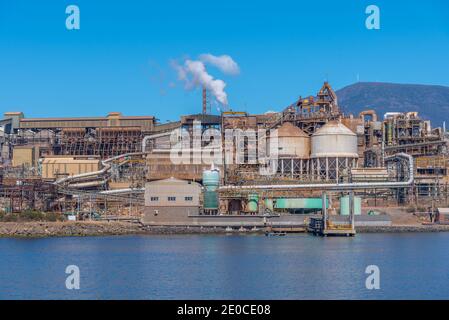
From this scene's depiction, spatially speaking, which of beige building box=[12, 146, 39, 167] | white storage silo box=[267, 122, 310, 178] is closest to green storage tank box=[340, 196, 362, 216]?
white storage silo box=[267, 122, 310, 178]

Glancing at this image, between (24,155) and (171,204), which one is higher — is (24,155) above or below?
above

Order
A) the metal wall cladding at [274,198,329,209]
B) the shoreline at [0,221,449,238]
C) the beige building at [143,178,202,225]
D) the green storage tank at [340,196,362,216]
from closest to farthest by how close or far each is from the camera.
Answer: the shoreline at [0,221,449,238] → the beige building at [143,178,202,225] → the green storage tank at [340,196,362,216] → the metal wall cladding at [274,198,329,209]

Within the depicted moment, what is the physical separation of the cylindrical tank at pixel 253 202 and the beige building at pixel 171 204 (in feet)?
16.1

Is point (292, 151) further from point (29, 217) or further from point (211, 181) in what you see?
point (29, 217)

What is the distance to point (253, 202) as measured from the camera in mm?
83000

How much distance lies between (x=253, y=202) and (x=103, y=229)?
14.3 m

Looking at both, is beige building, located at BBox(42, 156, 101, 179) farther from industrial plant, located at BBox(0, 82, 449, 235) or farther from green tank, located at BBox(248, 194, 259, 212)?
green tank, located at BBox(248, 194, 259, 212)

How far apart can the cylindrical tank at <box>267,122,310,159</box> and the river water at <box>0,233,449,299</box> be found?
30.4m

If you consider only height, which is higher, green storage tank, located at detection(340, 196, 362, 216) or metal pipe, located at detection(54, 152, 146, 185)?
metal pipe, located at detection(54, 152, 146, 185)

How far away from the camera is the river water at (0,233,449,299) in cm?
4053

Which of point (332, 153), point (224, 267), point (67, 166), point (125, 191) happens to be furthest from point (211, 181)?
point (224, 267)

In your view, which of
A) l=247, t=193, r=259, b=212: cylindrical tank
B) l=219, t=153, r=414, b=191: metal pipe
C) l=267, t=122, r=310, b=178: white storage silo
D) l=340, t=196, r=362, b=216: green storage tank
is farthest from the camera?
l=267, t=122, r=310, b=178: white storage silo

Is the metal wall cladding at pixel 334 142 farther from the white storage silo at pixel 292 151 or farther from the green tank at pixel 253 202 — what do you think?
the green tank at pixel 253 202
